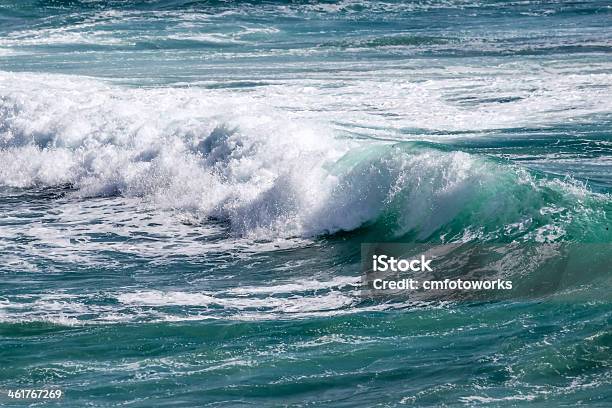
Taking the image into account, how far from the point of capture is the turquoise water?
8.08 meters

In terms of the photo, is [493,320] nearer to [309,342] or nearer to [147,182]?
[309,342]

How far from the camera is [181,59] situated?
100ft

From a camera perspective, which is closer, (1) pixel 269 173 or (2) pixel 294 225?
(2) pixel 294 225

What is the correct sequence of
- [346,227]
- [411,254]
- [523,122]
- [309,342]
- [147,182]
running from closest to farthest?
[309,342], [411,254], [346,227], [147,182], [523,122]

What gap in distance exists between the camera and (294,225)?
1333cm

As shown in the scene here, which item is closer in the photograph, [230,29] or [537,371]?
[537,371]

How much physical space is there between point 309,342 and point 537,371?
1744 millimetres

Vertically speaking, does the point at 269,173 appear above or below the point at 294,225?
above

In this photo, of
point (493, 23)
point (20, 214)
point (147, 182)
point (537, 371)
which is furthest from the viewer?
point (493, 23)

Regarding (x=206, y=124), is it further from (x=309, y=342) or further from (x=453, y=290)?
(x=309, y=342)

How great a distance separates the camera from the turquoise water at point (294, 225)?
26.5 feet

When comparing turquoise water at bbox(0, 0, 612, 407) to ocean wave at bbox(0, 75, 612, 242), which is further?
ocean wave at bbox(0, 75, 612, 242)

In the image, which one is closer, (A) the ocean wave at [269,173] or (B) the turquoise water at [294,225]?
(B) the turquoise water at [294,225]

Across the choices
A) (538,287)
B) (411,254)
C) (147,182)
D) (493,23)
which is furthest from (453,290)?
(493,23)
